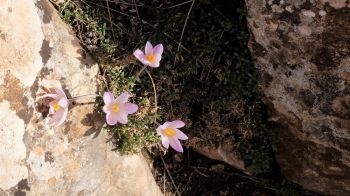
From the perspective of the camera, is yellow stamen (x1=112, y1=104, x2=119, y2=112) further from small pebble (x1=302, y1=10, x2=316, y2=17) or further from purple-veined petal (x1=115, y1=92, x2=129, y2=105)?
small pebble (x1=302, y1=10, x2=316, y2=17)

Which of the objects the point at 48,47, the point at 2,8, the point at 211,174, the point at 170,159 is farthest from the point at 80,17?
the point at 211,174

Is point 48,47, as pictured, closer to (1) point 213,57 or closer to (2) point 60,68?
(2) point 60,68

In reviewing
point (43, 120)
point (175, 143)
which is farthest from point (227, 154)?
point (43, 120)

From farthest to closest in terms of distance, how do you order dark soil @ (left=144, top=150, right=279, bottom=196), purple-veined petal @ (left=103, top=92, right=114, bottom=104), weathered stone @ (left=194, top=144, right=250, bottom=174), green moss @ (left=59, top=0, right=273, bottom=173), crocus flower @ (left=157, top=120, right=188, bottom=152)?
1. dark soil @ (left=144, top=150, right=279, bottom=196)
2. weathered stone @ (left=194, top=144, right=250, bottom=174)
3. green moss @ (left=59, top=0, right=273, bottom=173)
4. crocus flower @ (left=157, top=120, right=188, bottom=152)
5. purple-veined petal @ (left=103, top=92, right=114, bottom=104)

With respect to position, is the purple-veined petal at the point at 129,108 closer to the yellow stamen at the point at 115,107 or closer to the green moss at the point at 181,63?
the yellow stamen at the point at 115,107

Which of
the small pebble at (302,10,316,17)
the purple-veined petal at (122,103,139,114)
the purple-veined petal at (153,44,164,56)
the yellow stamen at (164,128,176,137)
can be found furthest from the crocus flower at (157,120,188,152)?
the small pebble at (302,10,316,17)

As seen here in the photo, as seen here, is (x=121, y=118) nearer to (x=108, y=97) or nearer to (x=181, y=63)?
(x=108, y=97)

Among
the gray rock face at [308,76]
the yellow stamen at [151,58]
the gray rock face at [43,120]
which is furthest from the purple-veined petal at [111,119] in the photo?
the gray rock face at [308,76]
